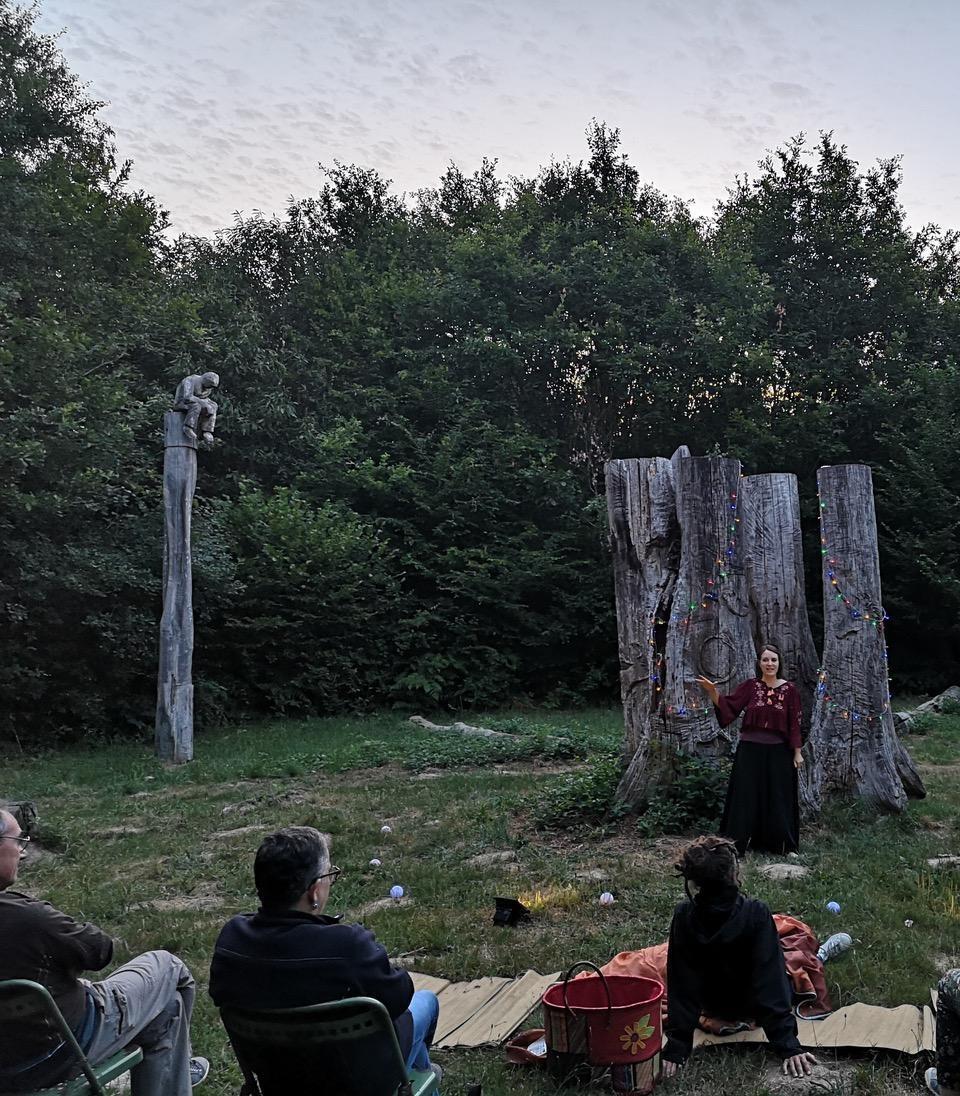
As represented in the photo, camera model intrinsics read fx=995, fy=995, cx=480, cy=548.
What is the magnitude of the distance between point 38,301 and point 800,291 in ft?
50.6

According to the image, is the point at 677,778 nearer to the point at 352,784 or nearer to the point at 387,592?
the point at 352,784

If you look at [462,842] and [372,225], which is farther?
[372,225]

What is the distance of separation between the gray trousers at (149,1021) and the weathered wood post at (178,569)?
31.8ft

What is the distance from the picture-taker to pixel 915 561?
19.2 metres

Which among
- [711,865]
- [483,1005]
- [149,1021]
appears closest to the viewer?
[149,1021]

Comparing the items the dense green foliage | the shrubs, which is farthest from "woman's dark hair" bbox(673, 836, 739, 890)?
the dense green foliage

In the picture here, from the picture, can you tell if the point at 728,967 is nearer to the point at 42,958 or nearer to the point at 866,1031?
the point at 866,1031

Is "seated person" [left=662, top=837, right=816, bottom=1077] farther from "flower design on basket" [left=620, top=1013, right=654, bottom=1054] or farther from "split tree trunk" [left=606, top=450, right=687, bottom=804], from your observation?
"split tree trunk" [left=606, top=450, right=687, bottom=804]

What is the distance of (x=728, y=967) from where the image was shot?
3.93 meters

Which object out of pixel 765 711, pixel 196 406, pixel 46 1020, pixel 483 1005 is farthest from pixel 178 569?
pixel 46 1020

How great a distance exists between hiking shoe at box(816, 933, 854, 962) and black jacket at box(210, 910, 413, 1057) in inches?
113

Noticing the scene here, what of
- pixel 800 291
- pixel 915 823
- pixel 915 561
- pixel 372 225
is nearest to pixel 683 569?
pixel 915 823

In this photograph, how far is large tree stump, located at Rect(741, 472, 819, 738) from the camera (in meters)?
8.34

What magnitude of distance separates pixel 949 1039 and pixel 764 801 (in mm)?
4354
